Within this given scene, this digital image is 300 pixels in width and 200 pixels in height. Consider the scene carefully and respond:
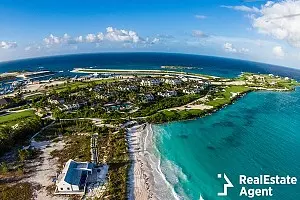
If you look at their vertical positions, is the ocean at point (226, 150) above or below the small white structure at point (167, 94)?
below

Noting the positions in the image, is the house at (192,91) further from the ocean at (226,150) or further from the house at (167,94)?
the ocean at (226,150)

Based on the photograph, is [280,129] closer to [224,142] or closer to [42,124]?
[224,142]

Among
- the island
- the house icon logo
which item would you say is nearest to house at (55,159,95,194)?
the island

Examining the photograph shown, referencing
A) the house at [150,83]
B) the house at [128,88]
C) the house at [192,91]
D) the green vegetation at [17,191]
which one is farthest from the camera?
the house at [150,83]

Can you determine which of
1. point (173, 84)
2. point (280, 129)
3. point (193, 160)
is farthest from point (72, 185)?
point (173, 84)

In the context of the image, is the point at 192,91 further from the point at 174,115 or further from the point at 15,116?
the point at 15,116

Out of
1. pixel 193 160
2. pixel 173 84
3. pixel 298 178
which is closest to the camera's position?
pixel 298 178

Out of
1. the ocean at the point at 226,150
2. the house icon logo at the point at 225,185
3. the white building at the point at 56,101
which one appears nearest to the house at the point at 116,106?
the white building at the point at 56,101
